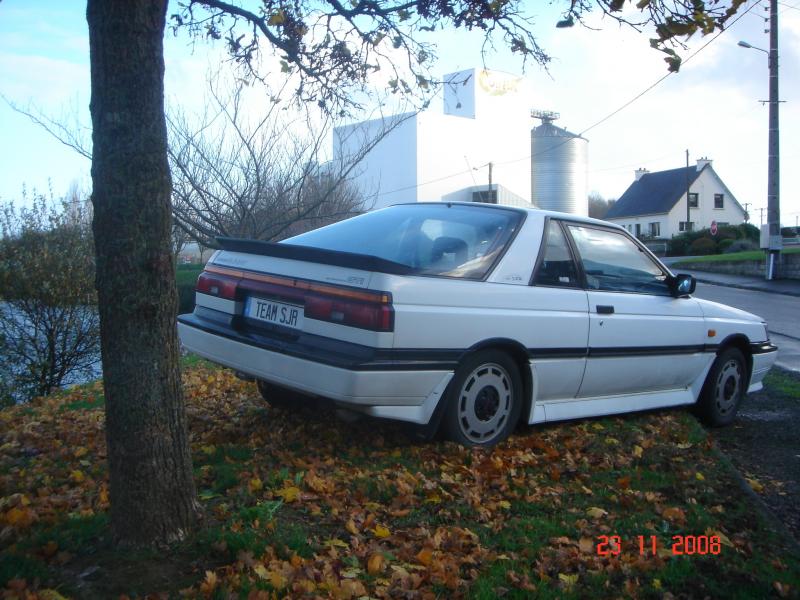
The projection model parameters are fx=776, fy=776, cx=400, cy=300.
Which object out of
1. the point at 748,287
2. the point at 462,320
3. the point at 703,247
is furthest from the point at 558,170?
the point at 462,320

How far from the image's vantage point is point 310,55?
7.34 m

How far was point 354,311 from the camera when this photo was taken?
4.24m

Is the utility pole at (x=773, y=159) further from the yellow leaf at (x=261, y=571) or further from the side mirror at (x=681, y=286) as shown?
the yellow leaf at (x=261, y=571)

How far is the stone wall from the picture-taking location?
2728 cm

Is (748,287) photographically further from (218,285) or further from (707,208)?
(707,208)

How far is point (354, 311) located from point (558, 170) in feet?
200

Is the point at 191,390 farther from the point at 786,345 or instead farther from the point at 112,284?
the point at 786,345

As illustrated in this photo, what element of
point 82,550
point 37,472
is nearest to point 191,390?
point 37,472

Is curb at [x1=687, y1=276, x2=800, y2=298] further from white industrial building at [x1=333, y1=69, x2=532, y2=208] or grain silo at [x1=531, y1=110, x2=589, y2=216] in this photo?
grain silo at [x1=531, y1=110, x2=589, y2=216]

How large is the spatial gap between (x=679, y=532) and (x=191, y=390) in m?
4.56

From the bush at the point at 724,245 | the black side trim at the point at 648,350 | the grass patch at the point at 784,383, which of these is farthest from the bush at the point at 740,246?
the black side trim at the point at 648,350

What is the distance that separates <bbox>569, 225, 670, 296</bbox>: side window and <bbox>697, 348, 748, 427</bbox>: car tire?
0.89 m

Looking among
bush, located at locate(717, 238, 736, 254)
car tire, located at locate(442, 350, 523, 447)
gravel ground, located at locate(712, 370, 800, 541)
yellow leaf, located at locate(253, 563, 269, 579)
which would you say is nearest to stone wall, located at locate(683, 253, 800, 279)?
bush, located at locate(717, 238, 736, 254)
